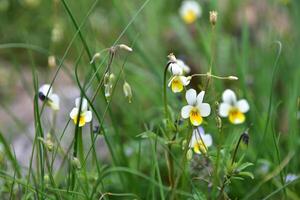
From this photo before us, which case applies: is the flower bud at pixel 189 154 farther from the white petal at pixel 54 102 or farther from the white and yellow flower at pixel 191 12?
the white and yellow flower at pixel 191 12

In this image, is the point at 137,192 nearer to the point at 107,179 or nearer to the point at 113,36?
the point at 107,179

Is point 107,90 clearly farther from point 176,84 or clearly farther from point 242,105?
point 242,105

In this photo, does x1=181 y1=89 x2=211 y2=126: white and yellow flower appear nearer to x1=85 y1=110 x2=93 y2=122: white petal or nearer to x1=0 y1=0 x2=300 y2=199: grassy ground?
x1=0 y1=0 x2=300 y2=199: grassy ground

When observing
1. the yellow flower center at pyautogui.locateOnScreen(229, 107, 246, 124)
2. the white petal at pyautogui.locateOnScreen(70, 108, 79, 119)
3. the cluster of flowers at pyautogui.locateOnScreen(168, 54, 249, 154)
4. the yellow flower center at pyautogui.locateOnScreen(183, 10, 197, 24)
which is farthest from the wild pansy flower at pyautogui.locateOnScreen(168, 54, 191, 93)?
the yellow flower center at pyautogui.locateOnScreen(183, 10, 197, 24)

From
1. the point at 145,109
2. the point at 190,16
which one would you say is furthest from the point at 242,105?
the point at 190,16

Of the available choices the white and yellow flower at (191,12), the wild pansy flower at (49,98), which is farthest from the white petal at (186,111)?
the white and yellow flower at (191,12)

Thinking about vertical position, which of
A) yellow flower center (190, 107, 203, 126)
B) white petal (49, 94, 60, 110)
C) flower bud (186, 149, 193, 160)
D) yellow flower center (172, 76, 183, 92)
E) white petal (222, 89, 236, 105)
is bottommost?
flower bud (186, 149, 193, 160)
